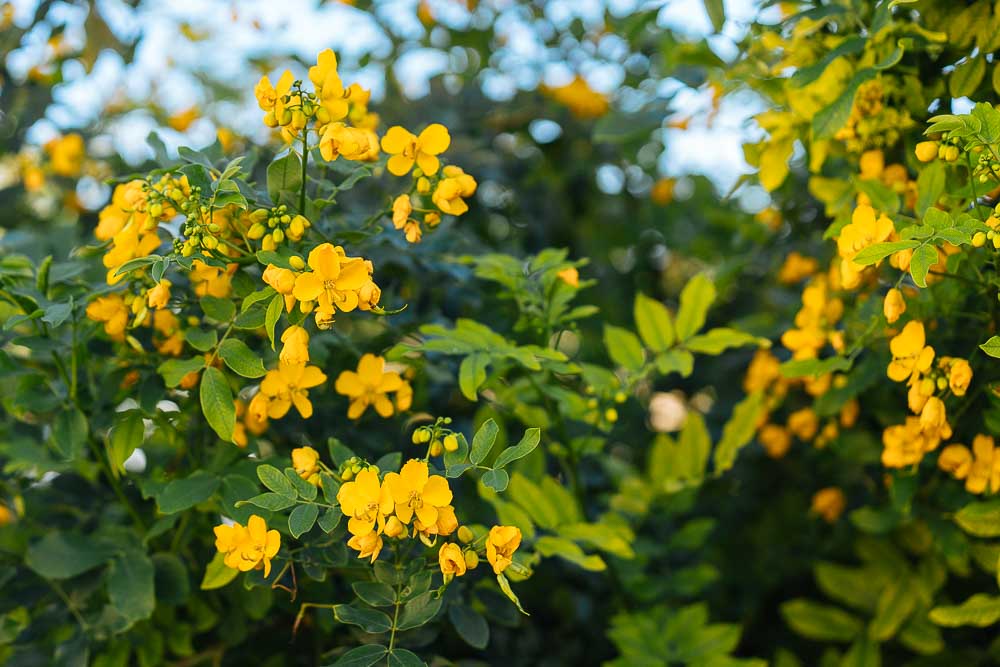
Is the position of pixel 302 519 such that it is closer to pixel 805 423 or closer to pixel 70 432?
pixel 70 432

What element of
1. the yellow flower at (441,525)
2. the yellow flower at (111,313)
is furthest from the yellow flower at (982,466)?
the yellow flower at (111,313)

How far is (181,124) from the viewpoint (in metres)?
1.77

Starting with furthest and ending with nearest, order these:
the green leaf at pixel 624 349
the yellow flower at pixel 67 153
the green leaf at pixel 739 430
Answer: the yellow flower at pixel 67 153
the green leaf at pixel 739 430
the green leaf at pixel 624 349

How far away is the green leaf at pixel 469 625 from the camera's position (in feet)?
3.05

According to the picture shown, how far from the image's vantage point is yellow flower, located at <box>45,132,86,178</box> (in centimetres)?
166

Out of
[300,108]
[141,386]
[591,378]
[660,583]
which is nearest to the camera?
[300,108]

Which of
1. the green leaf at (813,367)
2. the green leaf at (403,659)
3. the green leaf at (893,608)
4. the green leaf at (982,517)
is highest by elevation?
the green leaf at (813,367)

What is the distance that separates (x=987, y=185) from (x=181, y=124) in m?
1.39

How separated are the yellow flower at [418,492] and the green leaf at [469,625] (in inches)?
7.5

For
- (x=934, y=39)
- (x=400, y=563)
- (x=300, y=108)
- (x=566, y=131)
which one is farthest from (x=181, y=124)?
(x=934, y=39)

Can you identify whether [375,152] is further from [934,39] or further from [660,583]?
[660,583]

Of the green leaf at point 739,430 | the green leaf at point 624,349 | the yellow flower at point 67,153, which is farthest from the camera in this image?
the yellow flower at point 67,153

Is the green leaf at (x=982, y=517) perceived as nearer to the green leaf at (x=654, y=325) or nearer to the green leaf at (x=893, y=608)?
the green leaf at (x=893, y=608)

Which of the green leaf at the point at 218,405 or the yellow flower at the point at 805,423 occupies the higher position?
the green leaf at the point at 218,405
